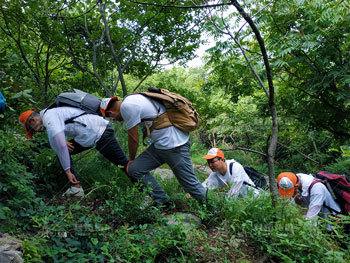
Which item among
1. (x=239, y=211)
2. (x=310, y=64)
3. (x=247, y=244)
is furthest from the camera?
(x=310, y=64)

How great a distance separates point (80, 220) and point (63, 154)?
46.2 inches

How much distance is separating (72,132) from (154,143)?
3.77 feet

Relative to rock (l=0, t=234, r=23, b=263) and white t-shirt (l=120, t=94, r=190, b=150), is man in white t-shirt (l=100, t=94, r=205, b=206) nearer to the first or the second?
white t-shirt (l=120, t=94, r=190, b=150)

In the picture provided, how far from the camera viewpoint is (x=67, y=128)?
388 cm

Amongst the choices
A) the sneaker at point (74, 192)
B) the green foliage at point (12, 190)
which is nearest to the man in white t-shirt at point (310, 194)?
the sneaker at point (74, 192)

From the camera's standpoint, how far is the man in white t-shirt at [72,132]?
3.64m

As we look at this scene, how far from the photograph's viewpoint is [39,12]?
436cm

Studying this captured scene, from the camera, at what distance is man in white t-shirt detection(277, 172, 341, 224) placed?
4.20 metres

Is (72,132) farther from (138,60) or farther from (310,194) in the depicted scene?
(310,194)

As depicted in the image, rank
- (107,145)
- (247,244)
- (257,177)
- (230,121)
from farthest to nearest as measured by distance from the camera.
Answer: (230,121) → (257,177) → (107,145) → (247,244)

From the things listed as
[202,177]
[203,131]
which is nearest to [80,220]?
[202,177]

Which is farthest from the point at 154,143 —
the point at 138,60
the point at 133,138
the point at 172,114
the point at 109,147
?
the point at 138,60

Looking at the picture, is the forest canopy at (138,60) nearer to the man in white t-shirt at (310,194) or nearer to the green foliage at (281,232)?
the green foliage at (281,232)

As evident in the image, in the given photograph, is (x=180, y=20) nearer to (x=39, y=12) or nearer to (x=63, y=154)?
(x=39, y=12)
